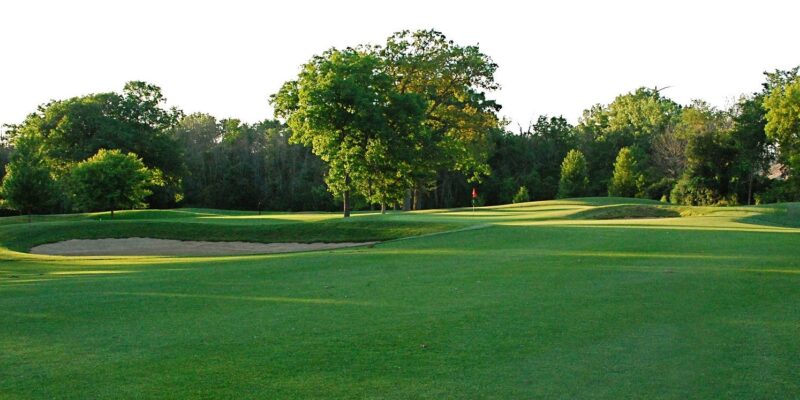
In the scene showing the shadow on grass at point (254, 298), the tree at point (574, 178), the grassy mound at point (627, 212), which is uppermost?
the tree at point (574, 178)

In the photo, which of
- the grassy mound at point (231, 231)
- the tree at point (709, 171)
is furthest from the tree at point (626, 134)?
the grassy mound at point (231, 231)

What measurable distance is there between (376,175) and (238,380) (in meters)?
34.1

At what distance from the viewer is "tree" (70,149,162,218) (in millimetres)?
41281

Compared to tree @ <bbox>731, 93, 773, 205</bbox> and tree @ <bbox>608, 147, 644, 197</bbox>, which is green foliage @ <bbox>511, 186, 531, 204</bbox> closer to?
tree @ <bbox>608, 147, 644, 197</bbox>

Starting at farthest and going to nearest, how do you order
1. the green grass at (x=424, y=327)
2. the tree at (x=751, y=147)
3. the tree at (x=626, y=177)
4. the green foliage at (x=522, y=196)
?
1. the green foliage at (x=522, y=196)
2. the tree at (x=626, y=177)
3. the tree at (x=751, y=147)
4. the green grass at (x=424, y=327)

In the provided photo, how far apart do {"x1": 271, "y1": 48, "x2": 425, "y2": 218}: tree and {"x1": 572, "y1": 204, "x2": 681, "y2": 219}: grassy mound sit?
1092cm

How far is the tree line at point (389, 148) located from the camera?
39.5 m

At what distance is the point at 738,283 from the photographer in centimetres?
1259

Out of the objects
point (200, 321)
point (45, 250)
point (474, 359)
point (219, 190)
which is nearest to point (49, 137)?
point (219, 190)

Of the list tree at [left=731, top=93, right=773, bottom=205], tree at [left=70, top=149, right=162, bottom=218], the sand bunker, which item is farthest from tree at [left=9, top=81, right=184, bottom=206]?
tree at [left=731, top=93, right=773, bottom=205]

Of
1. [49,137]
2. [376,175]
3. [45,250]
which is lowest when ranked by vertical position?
[45,250]

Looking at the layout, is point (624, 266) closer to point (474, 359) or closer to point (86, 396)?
point (474, 359)

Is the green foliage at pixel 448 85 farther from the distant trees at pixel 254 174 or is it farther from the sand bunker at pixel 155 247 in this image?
the distant trees at pixel 254 174

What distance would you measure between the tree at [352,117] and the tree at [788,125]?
1309 inches
